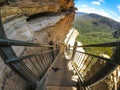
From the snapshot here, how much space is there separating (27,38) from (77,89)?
3152 mm

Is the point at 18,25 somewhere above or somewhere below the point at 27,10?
above

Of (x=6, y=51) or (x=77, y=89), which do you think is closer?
(x=6, y=51)

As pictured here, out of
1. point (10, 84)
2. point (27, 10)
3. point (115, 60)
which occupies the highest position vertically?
point (115, 60)

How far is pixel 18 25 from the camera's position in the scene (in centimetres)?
692

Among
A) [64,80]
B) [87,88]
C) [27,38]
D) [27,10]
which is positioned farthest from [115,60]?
[27,10]

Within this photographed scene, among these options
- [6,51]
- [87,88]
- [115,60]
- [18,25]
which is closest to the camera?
[115,60]

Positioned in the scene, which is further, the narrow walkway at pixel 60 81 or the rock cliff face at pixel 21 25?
the narrow walkway at pixel 60 81

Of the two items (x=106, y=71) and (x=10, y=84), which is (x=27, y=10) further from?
(x=106, y=71)

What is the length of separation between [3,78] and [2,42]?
63.6 inches

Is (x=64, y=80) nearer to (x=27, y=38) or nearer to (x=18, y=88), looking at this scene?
(x=18, y=88)

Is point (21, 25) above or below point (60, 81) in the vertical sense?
below

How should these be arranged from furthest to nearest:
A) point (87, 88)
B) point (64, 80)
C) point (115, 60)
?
1. point (64, 80)
2. point (87, 88)
3. point (115, 60)

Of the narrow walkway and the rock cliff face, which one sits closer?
the rock cliff face

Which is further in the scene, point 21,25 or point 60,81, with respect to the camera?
point 21,25
